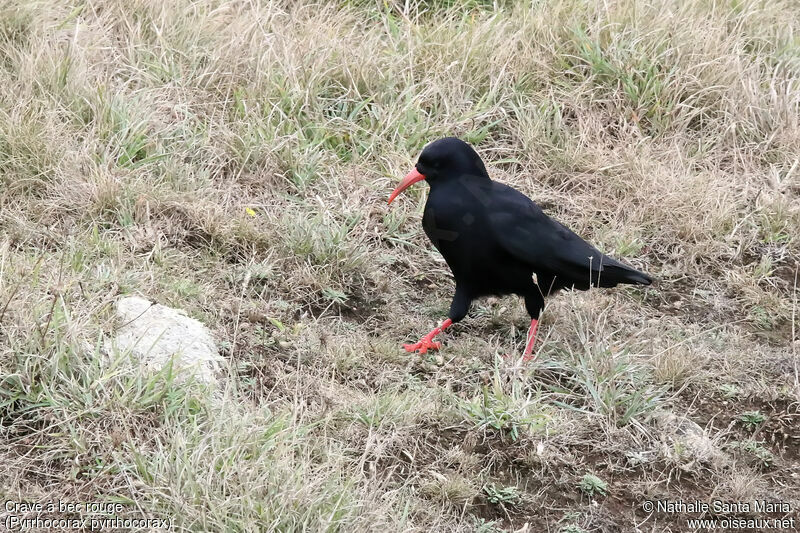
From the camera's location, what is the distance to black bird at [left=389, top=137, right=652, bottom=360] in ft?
13.5

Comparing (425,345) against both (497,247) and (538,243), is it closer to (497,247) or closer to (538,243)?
(497,247)

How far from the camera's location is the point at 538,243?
414 cm

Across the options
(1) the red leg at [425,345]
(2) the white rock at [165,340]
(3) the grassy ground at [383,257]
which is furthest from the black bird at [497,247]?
(2) the white rock at [165,340]

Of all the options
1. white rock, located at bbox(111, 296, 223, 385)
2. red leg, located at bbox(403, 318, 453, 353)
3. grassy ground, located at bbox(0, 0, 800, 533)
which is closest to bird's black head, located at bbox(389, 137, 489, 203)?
grassy ground, located at bbox(0, 0, 800, 533)

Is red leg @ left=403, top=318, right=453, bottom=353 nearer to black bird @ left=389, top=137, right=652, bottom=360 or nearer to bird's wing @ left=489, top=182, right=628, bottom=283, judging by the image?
black bird @ left=389, top=137, right=652, bottom=360

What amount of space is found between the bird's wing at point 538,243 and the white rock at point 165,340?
1314 millimetres

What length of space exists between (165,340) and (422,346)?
1.14m

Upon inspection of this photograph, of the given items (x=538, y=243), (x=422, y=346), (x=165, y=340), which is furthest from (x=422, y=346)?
(x=165, y=340)

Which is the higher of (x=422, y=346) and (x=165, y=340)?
(x=165, y=340)

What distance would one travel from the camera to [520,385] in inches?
147

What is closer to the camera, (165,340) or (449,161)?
(165,340)

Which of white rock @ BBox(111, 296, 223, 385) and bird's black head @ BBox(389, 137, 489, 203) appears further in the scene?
bird's black head @ BBox(389, 137, 489, 203)

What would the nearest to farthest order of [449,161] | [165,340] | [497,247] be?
[165,340], [497,247], [449,161]

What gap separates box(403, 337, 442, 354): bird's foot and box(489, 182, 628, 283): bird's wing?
517 millimetres
